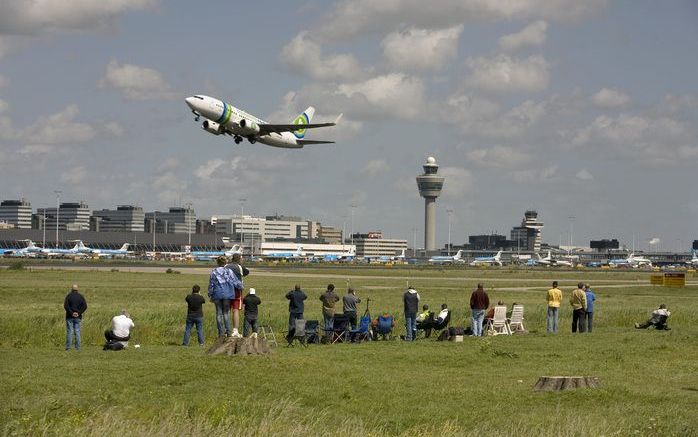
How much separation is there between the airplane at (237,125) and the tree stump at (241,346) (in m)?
40.8

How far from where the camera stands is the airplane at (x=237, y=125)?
61250 millimetres

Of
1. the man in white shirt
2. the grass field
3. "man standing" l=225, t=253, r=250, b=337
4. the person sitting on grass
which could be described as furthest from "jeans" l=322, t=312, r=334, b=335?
the person sitting on grass

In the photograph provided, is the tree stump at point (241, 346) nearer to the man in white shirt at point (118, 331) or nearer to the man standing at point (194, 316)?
the man in white shirt at point (118, 331)

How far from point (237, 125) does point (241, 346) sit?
42717mm

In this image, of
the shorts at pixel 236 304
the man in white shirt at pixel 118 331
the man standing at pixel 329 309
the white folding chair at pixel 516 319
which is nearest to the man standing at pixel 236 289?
the shorts at pixel 236 304

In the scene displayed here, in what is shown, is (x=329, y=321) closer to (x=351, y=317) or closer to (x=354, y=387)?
(x=351, y=317)

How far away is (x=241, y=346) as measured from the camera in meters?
21.3

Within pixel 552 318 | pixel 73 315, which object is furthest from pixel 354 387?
pixel 552 318

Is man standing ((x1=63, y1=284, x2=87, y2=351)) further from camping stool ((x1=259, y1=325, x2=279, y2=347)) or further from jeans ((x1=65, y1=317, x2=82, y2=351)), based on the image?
camping stool ((x1=259, y1=325, x2=279, y2=347))

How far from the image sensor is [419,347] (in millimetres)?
26953

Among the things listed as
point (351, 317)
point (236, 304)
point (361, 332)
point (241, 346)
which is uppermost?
point (236, 304)

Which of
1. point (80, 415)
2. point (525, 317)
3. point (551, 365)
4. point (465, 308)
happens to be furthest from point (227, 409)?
point (465, 308)

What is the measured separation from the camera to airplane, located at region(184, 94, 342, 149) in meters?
61.2

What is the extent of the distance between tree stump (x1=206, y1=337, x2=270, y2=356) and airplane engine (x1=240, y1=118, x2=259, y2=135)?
42483mm
